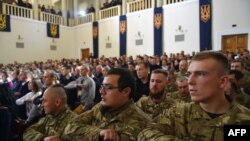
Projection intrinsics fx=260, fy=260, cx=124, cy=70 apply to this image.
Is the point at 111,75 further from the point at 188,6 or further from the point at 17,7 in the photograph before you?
the point at 17,7

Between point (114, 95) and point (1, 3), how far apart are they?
14.6 m

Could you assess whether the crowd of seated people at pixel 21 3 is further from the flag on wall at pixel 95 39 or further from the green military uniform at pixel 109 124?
the green military uniform at pixel 109 124

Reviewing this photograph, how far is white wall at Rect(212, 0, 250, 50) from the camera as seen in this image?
10594 millimetres

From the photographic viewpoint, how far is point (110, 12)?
655 inches

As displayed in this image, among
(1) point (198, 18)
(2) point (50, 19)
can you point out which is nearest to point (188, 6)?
(1) point (198, 18)

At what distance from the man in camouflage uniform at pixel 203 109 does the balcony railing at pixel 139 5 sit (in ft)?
42.3

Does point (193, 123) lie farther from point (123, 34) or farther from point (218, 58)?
point (123, 34)

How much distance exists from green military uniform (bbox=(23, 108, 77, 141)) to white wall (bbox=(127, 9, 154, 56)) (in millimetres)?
11922

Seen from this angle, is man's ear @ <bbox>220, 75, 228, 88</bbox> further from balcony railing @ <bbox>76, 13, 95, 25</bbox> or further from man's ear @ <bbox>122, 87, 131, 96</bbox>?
balcony railing @ <bbox>76, 13, 95, 25</bbox>

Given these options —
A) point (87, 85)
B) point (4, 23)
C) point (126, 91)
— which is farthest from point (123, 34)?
point (126, 91)

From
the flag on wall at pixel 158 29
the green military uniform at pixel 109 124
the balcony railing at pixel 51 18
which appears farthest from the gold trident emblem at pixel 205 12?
the green military uniform at pixel 109 124

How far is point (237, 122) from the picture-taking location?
144cm

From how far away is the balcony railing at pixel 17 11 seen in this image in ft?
47.9

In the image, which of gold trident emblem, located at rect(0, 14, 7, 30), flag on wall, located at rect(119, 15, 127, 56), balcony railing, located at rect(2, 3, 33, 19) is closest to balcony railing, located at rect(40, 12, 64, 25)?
balcony railing, located at rect(2, 3, 33, 19)
